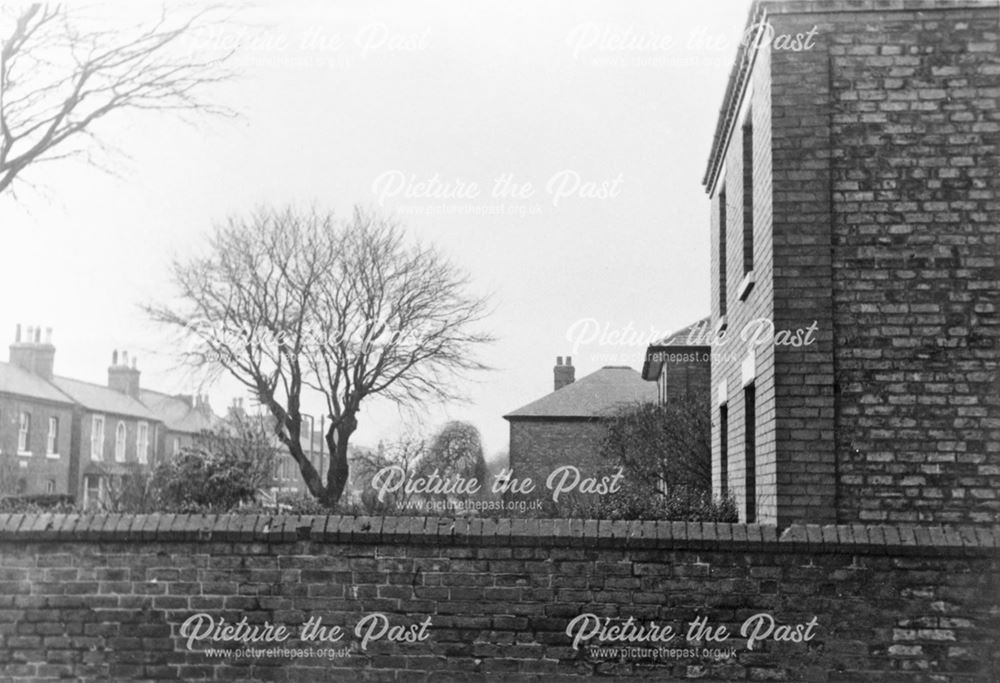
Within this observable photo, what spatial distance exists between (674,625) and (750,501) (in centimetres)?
303

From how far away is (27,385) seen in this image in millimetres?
45406

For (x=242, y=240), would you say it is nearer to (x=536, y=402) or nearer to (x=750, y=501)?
(x=536, y=402)

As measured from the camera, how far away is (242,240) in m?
33.6

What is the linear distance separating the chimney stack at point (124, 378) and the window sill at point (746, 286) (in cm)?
5377

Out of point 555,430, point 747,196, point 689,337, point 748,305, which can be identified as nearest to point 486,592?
point 748,305

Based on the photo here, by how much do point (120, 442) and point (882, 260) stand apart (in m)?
52.2

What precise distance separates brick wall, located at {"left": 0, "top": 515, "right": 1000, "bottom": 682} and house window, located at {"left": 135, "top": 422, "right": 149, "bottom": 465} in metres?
51.4

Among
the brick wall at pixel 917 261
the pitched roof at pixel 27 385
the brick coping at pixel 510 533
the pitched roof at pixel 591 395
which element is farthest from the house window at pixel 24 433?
the brick wall at pixel 917 261

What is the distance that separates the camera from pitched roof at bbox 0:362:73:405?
43500 millimetres

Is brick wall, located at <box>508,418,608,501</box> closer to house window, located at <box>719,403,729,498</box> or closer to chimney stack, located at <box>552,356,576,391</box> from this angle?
chimney stack, located at <box>552,356,576,391</box>

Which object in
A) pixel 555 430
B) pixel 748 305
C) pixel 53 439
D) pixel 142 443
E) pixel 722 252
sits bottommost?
pixel 53 439

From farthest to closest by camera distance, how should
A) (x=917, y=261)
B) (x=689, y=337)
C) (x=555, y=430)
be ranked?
(x=555, y=430) < (x=689, y=337) < (x=917, y=261)

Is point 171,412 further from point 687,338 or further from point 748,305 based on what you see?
point 748,305

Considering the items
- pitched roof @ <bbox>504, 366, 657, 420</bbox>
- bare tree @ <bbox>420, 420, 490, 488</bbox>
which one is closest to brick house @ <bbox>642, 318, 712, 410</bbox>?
bare tree @ <bbox>420, 420, 490, 488</bbox>
